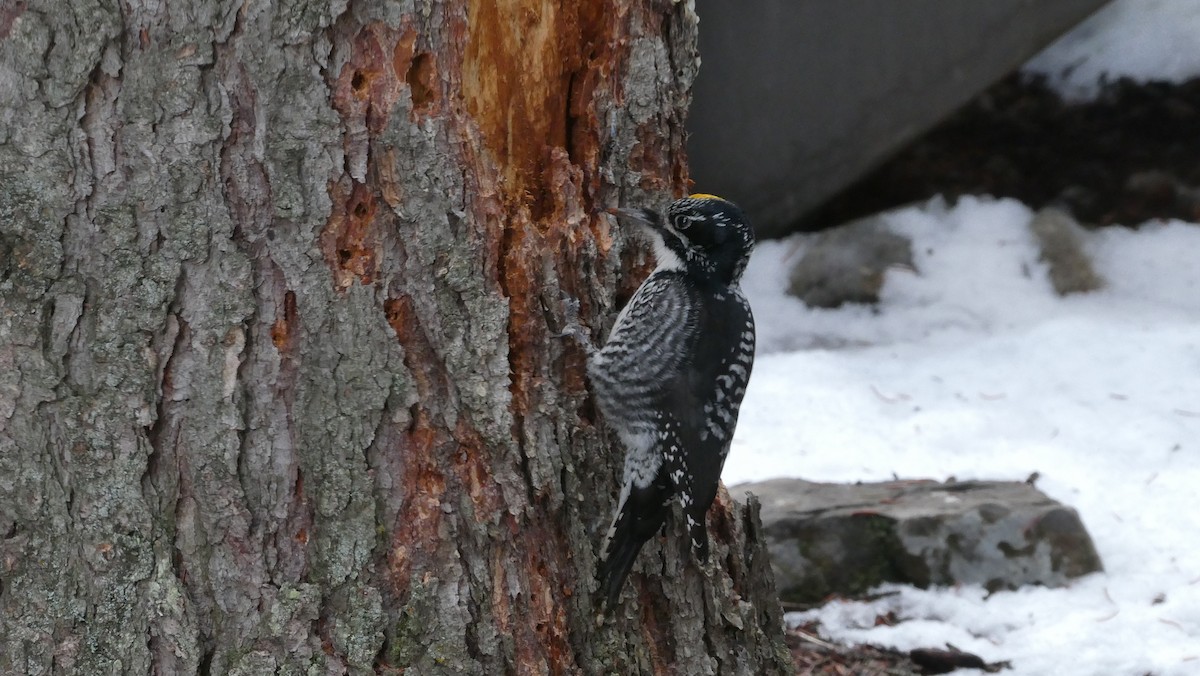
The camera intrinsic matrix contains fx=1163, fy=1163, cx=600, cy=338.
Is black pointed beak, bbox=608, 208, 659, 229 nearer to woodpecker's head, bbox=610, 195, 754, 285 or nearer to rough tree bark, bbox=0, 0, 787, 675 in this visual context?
woodpecker's head, bbox=610, 195, 754, 285

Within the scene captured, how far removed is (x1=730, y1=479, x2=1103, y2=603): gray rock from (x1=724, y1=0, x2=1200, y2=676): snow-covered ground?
0.25 feet

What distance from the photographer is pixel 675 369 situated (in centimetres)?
304

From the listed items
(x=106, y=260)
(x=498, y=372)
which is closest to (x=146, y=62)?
(x=106, y=260)

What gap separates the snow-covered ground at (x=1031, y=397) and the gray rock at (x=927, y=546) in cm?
8

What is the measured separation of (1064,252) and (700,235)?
4.54 meters

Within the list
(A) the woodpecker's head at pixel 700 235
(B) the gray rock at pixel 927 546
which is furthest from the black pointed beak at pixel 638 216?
(B) the gray rock at pixel 927 546

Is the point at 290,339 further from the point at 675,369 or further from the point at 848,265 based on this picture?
the point at 848,265

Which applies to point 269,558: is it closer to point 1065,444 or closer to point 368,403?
point 368,403

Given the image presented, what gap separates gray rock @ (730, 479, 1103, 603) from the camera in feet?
13.9

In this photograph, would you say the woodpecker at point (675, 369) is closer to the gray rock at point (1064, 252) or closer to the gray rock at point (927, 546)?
the gray rock at point (927, 546)

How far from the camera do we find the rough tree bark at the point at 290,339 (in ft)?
7.11

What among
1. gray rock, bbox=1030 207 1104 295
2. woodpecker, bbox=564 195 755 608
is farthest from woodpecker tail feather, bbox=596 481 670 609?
gray rock, bbox=1030 207 1104 295

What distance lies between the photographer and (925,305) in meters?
6.83

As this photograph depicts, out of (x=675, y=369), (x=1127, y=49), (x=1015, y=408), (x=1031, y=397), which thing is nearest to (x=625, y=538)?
(x=675, y=369)
